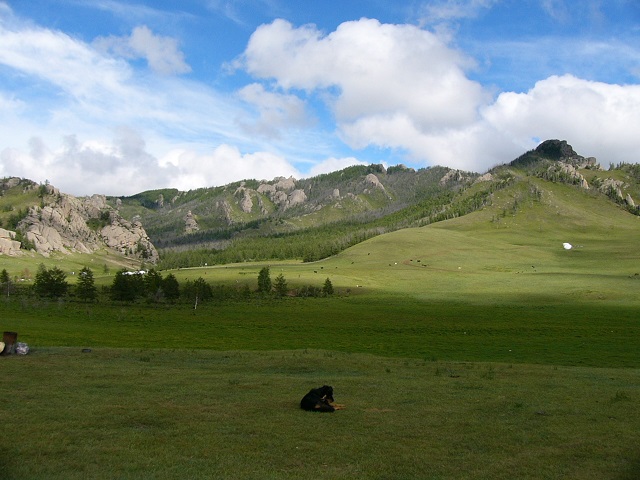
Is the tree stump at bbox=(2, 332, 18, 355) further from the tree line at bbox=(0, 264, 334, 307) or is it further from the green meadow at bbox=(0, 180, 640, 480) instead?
the tree line at bbox=(0, 264, 334, 307)

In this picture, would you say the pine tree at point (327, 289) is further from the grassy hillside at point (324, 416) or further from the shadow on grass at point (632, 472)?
the shadow on grass at point (632, 472)

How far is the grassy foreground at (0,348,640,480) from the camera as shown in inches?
527

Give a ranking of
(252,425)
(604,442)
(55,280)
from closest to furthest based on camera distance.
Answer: (604,442), (252,425), (55,280)

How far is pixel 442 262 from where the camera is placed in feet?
634

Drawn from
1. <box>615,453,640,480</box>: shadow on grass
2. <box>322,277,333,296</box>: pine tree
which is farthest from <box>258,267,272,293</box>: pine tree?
<box>615,453,640,480</box>: shadow on grass

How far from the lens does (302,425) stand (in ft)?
57.4

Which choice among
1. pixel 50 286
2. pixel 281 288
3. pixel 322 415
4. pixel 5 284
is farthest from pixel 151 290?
pixel 322 415

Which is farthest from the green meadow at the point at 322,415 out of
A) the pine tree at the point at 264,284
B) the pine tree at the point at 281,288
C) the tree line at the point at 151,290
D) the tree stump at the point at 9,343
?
the pine tree at the point at 264,284

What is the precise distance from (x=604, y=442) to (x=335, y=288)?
119345 mm

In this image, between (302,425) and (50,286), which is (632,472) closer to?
(302,425)

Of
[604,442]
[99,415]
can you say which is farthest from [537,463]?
[99,415]

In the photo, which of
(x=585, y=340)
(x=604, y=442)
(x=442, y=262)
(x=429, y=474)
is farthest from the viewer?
(x=442, y=262)

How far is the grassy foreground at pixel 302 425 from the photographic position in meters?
13.4

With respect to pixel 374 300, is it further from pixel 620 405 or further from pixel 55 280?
pixel 620 405
